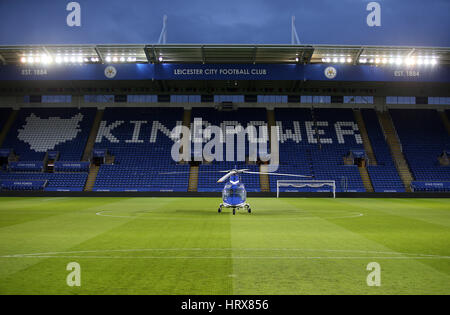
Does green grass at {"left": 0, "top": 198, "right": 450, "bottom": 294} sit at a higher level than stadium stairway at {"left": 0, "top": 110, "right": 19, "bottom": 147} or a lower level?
lower

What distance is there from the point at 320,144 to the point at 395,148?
8.66m

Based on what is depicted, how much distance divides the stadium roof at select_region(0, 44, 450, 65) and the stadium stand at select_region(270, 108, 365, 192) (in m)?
7.93

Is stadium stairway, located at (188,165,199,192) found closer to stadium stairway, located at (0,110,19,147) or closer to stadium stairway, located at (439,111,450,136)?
stadium stairway, located at (0,110,19,147)

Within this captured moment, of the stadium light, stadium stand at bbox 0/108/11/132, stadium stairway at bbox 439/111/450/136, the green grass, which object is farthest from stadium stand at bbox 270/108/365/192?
stadium stand at bbox 0/108/11/132

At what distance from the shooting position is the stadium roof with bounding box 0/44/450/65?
42094 mm

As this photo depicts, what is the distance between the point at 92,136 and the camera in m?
48.7

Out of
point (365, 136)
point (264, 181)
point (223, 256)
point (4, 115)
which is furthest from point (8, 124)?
point (223, 256)

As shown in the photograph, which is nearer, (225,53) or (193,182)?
(193,182)

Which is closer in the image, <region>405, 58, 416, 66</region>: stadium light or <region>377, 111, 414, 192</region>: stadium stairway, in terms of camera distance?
<region>405, 58, 416, 66</region>: stadium light

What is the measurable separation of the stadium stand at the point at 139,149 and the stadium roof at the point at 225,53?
7.92 m

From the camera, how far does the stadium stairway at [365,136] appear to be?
4617 centimetres

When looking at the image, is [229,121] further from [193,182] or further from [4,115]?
[4,115]

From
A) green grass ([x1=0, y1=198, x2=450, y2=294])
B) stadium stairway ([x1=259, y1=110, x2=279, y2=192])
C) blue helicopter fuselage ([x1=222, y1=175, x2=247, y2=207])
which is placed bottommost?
green grass ([x1=0, y1=198, x2=450, y2=294])
